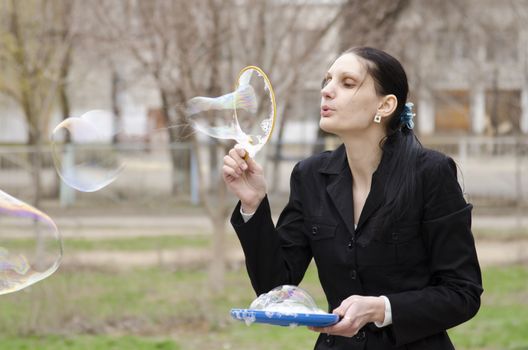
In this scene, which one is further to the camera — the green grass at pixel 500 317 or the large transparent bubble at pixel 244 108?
the green grass at pixel 500 317

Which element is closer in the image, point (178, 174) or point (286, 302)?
point (286, 302)

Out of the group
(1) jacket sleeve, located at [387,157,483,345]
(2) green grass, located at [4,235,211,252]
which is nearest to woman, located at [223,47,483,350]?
(1) jacket sleeve, located at [387,157,483,345]

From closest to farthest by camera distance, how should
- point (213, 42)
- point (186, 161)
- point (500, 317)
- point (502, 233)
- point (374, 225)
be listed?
point (374, 225), point (500, 317), point (213, 42), point (502, 233), point (186, 161)

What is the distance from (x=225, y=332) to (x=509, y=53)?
44.2 ft

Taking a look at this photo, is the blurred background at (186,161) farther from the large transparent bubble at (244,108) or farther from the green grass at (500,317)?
the large transparent bubble at (244,108)

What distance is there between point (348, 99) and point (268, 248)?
54 centimetres

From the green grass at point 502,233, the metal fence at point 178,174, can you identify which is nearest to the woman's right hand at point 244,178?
the green grass at point 502,233

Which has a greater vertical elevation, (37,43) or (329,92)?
(37,43)

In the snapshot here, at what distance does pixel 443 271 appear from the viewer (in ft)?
9.44

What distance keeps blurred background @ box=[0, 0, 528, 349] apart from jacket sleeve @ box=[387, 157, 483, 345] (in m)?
0.30

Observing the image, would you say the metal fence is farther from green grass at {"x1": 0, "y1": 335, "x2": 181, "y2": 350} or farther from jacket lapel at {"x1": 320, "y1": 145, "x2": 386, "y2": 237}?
jacket lapel at {"x1": 320, "y1": 145, "x2": 386, "y2": 237}

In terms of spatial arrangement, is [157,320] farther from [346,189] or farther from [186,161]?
[186,161]

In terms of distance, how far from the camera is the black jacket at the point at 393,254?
9.37ft

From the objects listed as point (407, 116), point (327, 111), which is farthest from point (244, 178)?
point (407, 116)
